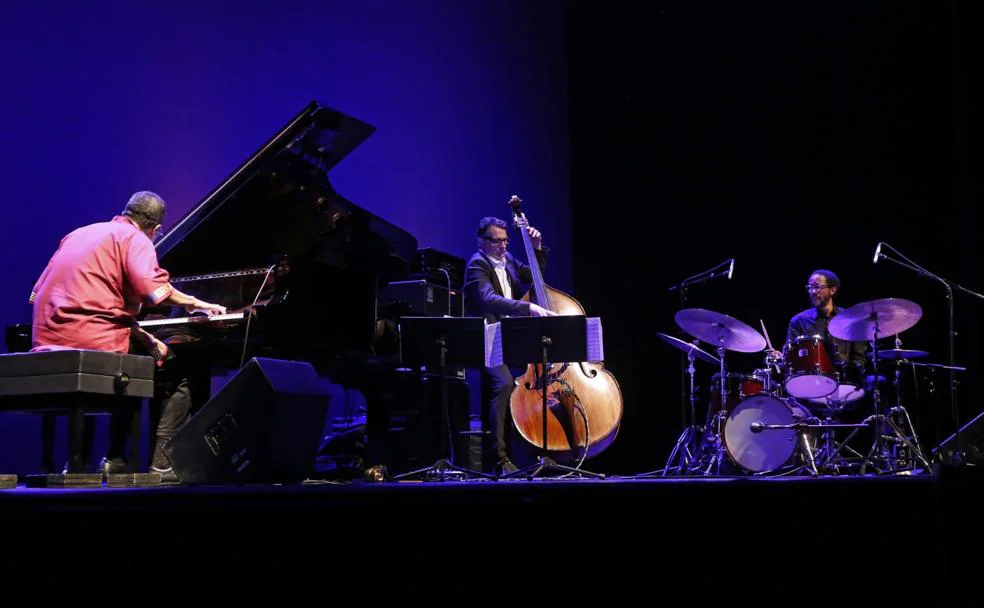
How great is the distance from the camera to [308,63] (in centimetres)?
782

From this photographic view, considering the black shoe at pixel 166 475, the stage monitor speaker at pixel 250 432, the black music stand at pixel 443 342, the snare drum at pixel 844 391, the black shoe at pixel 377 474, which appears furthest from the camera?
the snare drum at pixel 844 391

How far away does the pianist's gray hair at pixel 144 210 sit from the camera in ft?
17.2

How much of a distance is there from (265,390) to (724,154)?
220 inches

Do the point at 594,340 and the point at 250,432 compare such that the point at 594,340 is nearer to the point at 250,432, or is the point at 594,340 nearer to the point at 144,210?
the point at 250,432

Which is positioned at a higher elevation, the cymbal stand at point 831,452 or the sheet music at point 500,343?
the sheet music at point 500,343

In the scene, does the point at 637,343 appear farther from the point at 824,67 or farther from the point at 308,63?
the point at 308,63

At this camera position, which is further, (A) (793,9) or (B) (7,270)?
(A) (793,9)

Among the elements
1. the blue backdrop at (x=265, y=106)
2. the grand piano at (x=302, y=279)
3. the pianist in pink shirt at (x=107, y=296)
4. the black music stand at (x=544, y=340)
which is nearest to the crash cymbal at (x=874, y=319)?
the black music stand at (x=544, y=340)

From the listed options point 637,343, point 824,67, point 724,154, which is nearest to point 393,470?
point 637,343

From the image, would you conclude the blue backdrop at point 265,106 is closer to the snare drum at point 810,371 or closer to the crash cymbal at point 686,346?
the crash cymbal at point 686,346

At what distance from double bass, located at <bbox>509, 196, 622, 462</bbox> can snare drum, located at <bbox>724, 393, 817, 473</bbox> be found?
1.24 metres

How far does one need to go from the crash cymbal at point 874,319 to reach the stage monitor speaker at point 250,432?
364cm

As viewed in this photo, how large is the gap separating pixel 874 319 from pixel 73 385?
4734 millimetres

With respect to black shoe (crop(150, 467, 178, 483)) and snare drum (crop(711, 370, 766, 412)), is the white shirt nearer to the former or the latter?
snare drum (crop(711, 370, 766, 412))
